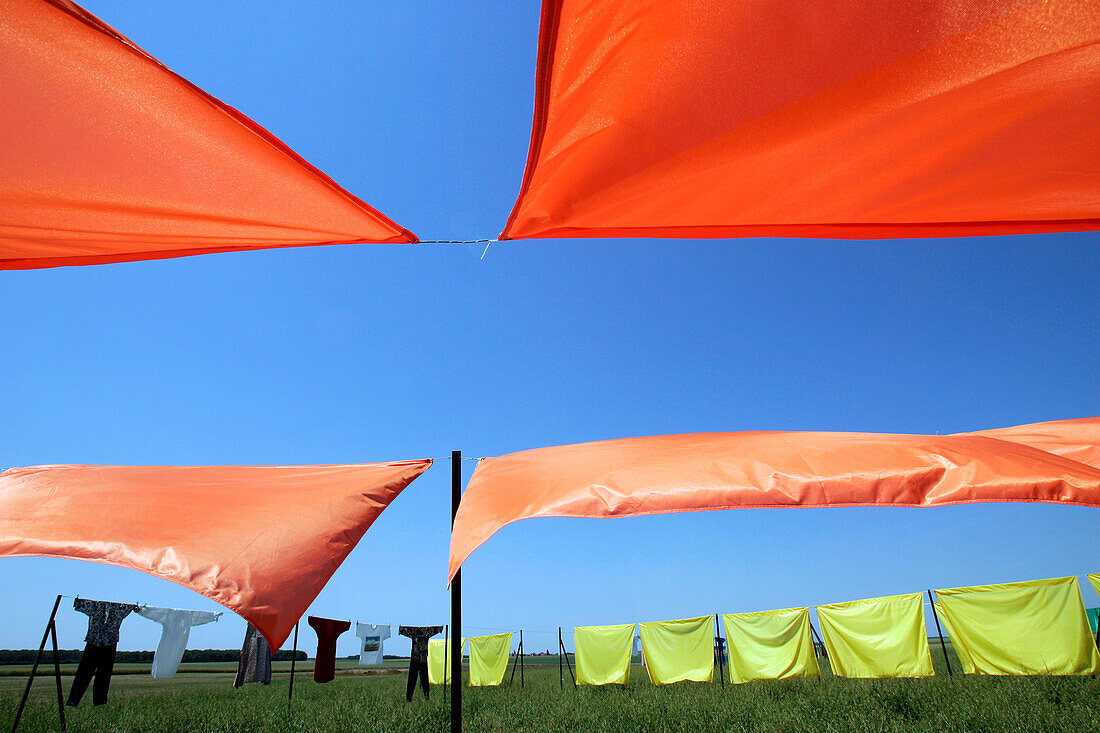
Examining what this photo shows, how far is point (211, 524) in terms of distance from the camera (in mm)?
2881

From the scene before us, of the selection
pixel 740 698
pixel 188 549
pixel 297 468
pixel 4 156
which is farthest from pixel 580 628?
pixel 4 156

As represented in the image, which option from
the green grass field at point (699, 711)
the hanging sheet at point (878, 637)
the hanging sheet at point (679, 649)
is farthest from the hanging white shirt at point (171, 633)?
the hanging sheet at point (878, 637)

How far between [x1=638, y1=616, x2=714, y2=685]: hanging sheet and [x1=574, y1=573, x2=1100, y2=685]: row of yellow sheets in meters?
0.02

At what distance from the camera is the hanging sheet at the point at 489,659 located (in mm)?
15445

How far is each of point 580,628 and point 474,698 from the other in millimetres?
3175

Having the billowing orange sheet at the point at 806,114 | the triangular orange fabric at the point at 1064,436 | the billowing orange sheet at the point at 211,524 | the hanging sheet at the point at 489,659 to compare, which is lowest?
the hanging sheet at the point at 489,659

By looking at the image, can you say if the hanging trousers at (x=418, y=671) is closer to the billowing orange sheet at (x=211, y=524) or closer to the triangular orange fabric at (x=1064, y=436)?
the billowing orange sheet at (x=211, y=524)

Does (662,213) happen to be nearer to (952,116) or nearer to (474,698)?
(952,116)

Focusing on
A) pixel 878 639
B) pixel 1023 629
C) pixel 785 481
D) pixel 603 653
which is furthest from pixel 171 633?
pixel 1023 629

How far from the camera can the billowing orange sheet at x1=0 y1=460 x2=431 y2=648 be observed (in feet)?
8.34

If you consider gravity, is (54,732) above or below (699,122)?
below

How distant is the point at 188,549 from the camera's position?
104 inches

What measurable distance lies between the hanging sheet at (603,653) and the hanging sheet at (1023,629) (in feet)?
21.1

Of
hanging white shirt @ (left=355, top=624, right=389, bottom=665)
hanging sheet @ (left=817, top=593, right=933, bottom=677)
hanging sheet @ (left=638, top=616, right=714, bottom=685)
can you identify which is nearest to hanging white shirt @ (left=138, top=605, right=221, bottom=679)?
hanging white shirt @ (left=355, top=624, right=389, bottom=665)
